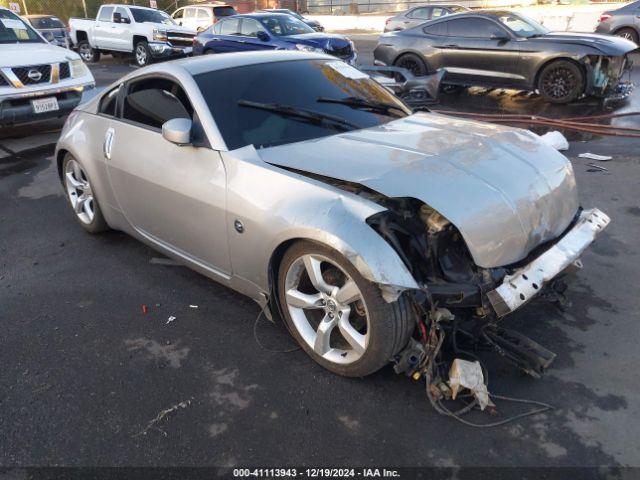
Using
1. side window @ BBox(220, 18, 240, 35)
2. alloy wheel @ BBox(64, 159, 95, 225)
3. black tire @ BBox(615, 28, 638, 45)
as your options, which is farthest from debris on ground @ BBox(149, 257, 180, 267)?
black tire @ BBox(615, 28, 638, 45)

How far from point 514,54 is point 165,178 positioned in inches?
314

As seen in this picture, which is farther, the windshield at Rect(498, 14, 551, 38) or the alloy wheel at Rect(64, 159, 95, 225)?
the windshield at Rect(498, 14, 551, 38)

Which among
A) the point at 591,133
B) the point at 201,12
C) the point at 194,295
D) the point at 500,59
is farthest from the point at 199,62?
the point at 201,12

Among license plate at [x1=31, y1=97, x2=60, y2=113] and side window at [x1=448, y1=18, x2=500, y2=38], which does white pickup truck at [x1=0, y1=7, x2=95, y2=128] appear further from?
side window at [x1=448, y1=18, x2=500, y2=38]

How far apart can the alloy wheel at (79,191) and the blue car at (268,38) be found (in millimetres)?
8734

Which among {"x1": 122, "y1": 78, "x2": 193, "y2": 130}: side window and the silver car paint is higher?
{"x1": 122, "y1": 78, "x2": 193, "y2": 130}: side window

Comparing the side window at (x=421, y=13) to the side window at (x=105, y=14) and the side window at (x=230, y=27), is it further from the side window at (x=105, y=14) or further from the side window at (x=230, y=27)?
the side window at (x=105, y=14)

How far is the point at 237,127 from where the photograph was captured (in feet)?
10.9

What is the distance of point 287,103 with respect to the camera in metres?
3.55

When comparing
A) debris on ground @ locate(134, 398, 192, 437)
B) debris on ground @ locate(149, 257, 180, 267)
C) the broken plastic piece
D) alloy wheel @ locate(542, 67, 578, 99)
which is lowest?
debris on ground @ locate(149, 257, 180, 267)

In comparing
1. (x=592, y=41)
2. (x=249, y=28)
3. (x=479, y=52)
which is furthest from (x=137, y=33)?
(x=592, y=41)

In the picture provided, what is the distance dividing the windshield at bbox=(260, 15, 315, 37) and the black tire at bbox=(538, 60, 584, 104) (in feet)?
22.2

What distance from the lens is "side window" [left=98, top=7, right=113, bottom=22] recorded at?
18.4 m

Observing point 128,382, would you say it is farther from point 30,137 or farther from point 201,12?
point 201,12
